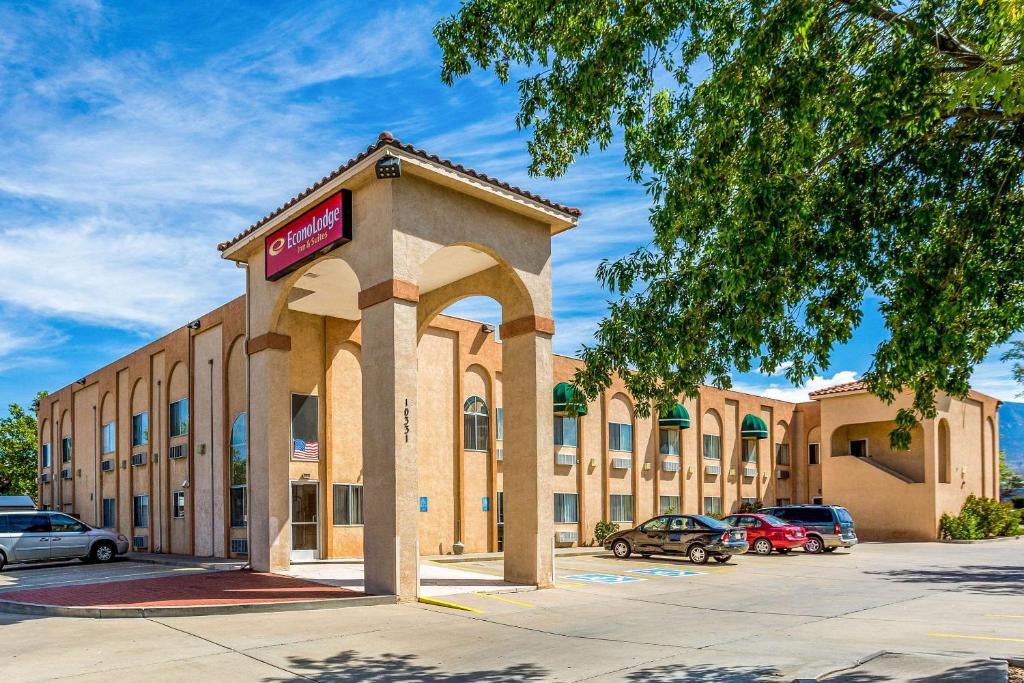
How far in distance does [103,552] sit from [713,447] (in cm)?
2690

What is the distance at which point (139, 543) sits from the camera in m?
31.5

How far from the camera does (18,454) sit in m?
59.3

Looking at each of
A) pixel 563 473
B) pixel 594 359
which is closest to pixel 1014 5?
pixel 594 359

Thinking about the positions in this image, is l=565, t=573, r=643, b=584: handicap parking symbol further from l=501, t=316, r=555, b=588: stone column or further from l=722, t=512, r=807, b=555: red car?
l=722, t=512, r=807, b=555: red car

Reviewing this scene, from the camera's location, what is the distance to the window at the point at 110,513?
A: 3394 cm

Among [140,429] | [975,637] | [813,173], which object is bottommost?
[975,637]

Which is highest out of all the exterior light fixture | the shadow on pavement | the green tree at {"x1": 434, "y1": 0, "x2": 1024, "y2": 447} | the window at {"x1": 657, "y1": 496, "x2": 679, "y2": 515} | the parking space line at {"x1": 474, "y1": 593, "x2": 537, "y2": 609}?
the exterior light fixture

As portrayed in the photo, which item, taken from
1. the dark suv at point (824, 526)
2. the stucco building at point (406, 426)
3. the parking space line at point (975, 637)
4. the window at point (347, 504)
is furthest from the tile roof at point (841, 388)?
the parking space line at point (975, 637)

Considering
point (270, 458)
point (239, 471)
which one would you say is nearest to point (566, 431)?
point (239, 471)

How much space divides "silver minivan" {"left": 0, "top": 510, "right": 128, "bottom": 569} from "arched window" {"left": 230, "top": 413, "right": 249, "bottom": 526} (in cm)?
497

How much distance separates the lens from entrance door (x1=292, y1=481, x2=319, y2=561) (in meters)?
23.7

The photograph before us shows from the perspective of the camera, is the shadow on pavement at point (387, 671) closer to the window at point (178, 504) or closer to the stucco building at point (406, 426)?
the stucco building at point (406, 426)

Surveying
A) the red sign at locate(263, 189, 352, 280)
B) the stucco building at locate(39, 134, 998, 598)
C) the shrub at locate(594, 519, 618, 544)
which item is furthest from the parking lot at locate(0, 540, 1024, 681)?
the shrub at locate(594, 519, 618, 544)

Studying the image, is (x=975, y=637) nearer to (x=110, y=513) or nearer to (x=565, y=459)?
(x=565, y=459)
